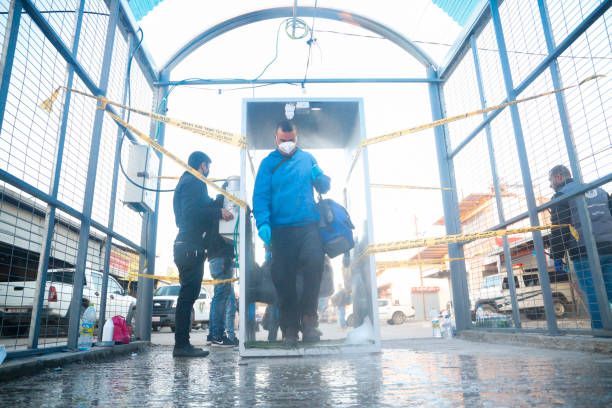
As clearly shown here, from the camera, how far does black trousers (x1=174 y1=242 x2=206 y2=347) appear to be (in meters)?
3.70

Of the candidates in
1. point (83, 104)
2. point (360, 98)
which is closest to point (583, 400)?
point (360, 98)

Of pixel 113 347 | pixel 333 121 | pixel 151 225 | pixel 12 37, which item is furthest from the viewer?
pixel 151 225

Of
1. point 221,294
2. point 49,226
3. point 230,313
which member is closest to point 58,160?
point 49,226

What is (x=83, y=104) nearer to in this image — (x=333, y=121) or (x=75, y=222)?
(x=75, y=222)

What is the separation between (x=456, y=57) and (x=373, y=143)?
8.82 feet

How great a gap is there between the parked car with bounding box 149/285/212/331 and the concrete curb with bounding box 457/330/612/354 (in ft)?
33.2

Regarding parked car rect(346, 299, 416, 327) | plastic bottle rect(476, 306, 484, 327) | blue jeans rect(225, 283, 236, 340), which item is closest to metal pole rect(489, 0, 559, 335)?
plastic bottle rect(476, 306, 484, 327)

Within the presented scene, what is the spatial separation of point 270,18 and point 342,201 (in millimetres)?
3024

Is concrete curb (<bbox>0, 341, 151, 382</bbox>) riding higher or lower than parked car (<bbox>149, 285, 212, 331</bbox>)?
lower

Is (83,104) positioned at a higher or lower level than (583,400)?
higher

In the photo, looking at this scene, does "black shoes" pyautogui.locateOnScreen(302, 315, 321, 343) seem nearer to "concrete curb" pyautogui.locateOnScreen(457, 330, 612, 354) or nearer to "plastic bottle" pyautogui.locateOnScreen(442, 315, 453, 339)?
"concrete curb" pyautogui.locateOnScreen(457, 330, 612, 354)

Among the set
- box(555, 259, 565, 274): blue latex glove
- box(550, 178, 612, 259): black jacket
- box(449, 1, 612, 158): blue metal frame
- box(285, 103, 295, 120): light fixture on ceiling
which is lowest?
box(555, 259, 565, 274): blue latex glove

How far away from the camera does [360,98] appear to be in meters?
4.26

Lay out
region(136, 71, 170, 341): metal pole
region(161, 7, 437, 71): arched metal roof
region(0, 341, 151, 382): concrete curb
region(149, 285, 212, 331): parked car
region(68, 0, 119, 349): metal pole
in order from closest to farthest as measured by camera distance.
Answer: region(0, 341, 151, 382): concrete curb
region(68, 0, 119, 349): metal pole
region(136, 71, 170, 341): metal pole
region(161, 7, 437, 71): arched metal roof
region(149, 285, 212, 331): parked car
